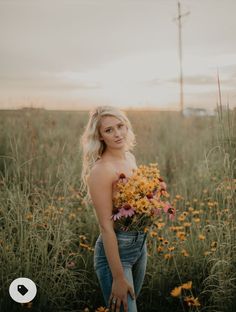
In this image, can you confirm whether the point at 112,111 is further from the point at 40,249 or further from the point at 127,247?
the point at 40,249

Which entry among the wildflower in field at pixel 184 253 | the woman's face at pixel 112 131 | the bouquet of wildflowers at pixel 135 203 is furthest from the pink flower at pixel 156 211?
the wildflower in field at pixel 184 253

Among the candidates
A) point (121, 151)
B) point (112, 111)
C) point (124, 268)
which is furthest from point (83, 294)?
point (112, 111)

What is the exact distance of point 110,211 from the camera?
1.58 metres

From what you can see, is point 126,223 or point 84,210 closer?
point 126,223

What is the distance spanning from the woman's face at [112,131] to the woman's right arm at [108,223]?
0.51ft

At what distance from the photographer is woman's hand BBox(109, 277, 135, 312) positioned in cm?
153

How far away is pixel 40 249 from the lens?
2.20m

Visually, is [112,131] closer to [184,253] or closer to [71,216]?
[184,253]

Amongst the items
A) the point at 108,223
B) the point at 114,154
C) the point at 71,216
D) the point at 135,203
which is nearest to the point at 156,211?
the point at 135,203

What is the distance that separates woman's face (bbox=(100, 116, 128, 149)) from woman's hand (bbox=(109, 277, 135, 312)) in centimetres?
57

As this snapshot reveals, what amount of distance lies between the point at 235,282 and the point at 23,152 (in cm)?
238

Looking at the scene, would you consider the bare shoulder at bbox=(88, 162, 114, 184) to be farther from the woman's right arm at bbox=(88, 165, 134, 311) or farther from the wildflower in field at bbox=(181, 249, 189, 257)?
the wildflower in field at bbox=(181, 249, 189, 257)

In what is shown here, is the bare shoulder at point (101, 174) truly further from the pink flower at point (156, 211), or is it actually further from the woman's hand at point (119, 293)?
the woman's hand at point (119, 293)

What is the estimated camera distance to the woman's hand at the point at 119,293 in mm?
1527
